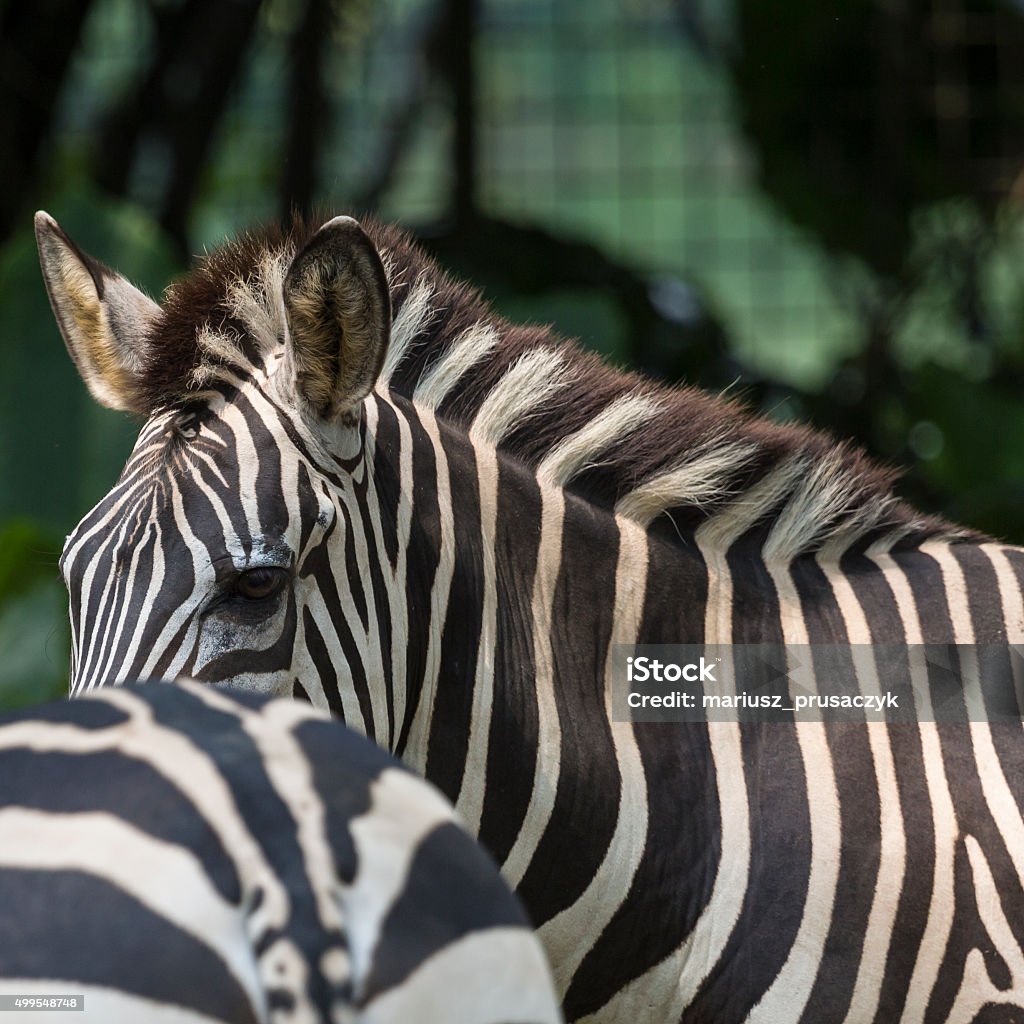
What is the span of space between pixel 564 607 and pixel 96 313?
105 cm

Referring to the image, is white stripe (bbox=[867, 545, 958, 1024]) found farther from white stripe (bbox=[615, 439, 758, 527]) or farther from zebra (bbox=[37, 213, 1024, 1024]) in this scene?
white stripe (bbox=[615, 439, 758, 527])

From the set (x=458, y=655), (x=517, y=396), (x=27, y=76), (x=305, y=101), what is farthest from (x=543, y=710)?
(x=27, y=76)

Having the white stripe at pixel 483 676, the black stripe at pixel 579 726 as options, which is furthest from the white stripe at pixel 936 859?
the white stripe at pixel 483 676

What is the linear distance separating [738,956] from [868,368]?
514 cm

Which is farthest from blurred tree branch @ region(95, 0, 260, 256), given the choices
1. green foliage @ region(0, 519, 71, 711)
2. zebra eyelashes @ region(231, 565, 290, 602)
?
zebra eyelashes @ region(231, 565, 290, 602)

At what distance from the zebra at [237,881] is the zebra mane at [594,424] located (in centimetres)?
111

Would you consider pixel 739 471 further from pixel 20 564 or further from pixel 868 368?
pixel 868 368

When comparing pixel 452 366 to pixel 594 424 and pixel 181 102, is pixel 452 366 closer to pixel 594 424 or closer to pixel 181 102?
pixel 594 424

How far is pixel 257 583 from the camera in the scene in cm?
195

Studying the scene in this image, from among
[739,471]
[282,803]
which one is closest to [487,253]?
[739,471]

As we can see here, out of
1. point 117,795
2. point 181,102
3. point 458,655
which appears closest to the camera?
point 117,795

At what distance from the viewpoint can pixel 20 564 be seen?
14.7ft

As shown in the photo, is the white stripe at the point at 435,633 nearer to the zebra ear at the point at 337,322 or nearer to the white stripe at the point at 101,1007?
the zebra ear at the point at 337,322

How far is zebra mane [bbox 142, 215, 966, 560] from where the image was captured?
2354 millimetres
